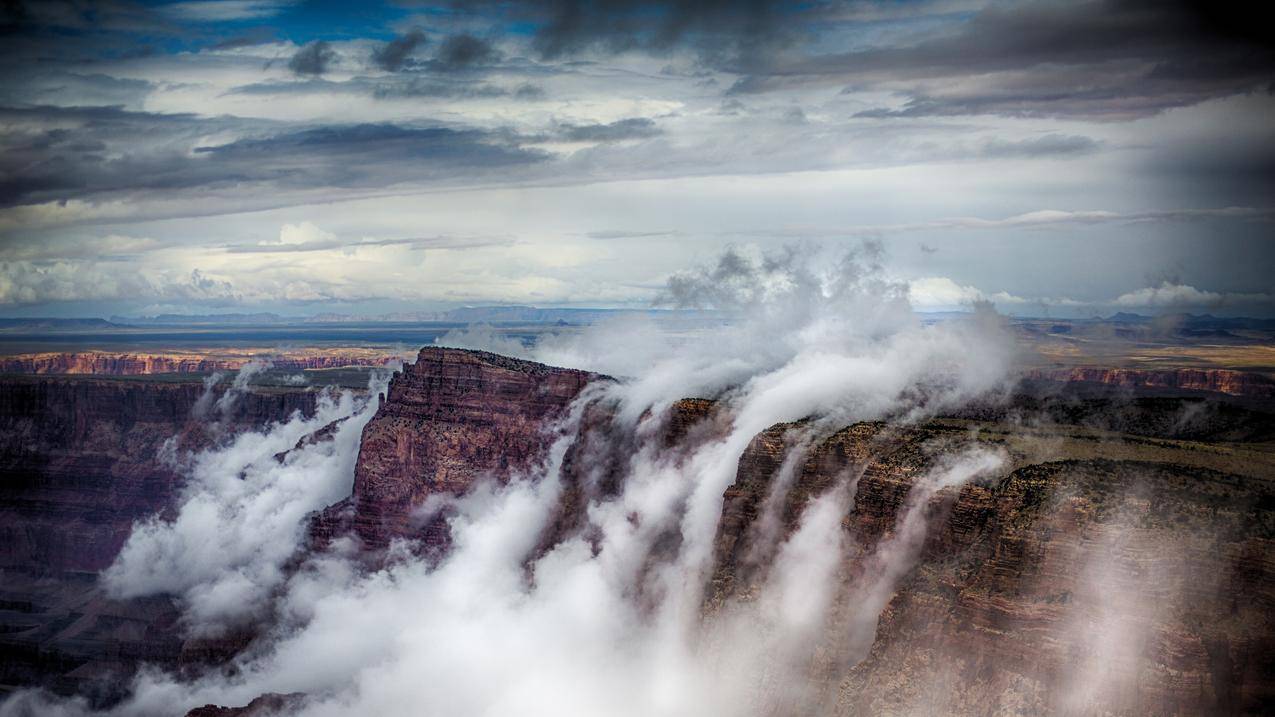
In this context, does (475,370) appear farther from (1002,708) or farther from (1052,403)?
(1002,708)

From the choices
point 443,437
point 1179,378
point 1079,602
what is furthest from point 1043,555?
point 443,437

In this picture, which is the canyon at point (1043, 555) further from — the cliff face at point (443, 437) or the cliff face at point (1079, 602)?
the cliff face at point (443, 437)

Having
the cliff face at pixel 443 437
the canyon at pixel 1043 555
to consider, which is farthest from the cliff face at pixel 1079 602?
the cliff face at pixel 443 437

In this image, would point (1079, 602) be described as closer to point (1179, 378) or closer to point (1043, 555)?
point (1043, 555)

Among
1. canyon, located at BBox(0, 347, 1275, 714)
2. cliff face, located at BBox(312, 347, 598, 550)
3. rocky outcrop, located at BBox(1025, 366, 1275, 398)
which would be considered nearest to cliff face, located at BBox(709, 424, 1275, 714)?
canyon, located at BBox(0, 347, 1275, 714)

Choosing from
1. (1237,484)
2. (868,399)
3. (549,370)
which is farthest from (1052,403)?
(549,370)
